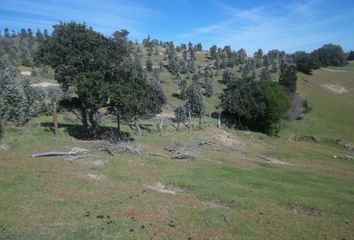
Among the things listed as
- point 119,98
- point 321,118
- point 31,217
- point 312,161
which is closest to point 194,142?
point 119,98

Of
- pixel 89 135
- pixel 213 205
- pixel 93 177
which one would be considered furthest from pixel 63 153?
pixel 213 205

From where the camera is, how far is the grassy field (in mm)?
17094

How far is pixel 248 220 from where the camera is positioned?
19.4m

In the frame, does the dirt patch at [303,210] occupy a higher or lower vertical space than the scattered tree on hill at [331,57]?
lower

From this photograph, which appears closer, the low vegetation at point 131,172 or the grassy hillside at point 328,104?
the low vegetation at point 131,172

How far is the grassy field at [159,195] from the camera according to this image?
17.1 metres

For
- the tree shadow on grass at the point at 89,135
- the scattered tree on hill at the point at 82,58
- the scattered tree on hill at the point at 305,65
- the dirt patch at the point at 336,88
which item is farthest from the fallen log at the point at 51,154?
the scattered tree on hill at the point at 305,65

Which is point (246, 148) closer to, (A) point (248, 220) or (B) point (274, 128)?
(B) point (274, 128)

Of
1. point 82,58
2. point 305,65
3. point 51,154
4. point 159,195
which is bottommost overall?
point 159,195

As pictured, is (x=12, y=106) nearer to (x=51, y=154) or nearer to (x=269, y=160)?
(x=51, y=154)

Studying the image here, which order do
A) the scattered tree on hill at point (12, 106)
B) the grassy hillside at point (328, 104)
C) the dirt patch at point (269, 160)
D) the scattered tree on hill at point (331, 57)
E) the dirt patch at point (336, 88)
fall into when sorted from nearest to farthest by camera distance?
the scattered tree on hill at point (12, 106), the dirt patch at point (269, 160), the grassy hillside at point (328, 104), the dirt patch at point (336, 88), the scattered tree on hill at point (331, 57)

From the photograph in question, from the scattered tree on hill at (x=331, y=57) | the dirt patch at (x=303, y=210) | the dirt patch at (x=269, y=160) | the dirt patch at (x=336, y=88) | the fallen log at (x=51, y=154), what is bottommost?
the dirt patch at (x=269, y=160)

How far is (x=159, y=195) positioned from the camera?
2256cm

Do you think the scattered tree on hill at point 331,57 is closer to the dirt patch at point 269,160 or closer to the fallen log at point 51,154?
the dirt patch at point 269,160
